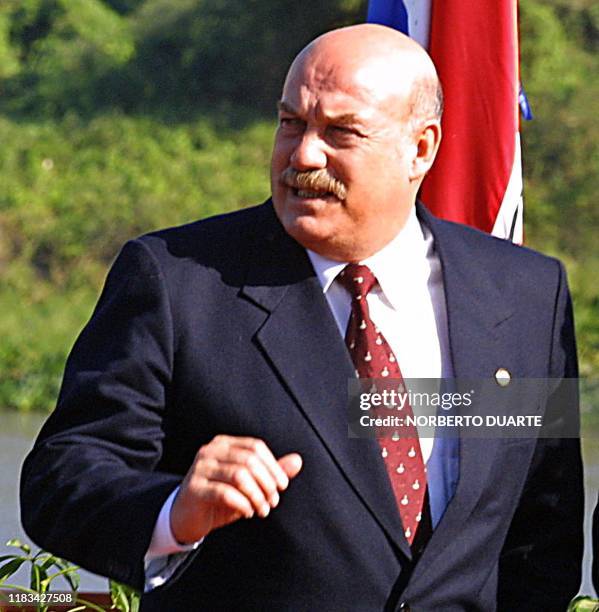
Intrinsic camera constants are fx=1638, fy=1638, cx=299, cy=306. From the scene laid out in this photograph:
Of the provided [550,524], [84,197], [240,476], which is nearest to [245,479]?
[240,476]

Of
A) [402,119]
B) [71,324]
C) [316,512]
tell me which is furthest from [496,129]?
[71,324]

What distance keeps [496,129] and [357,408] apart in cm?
148

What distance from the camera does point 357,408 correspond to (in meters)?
2.45

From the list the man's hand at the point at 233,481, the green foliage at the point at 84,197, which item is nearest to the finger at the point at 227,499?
the man's hand at the point at 233,481

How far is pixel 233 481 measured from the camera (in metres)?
1.99

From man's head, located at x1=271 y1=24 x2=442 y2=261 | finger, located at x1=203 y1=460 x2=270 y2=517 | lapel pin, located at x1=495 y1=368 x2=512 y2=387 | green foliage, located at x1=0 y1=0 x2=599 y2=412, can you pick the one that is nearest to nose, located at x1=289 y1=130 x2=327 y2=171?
man's head, located at x1=271 y1=24 x2=442 y2=261

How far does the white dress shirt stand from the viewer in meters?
2.52

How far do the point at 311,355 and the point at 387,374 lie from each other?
0.39ft

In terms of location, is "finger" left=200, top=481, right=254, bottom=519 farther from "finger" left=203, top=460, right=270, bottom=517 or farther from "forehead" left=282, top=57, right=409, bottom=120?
"forehead" left=282, top=57, right=409, bottom=120

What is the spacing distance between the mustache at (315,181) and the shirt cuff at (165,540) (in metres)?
0.50

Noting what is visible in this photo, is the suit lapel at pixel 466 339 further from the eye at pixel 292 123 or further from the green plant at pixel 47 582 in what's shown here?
the green plant at pixel 47 582

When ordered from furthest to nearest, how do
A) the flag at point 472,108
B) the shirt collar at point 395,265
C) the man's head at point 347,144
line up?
the flag at point 472,108
the shirt collar at point 395,265
the man's head at point 347,144

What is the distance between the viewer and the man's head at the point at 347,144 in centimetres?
243

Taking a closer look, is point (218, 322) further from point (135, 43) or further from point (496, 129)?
point (135, 43)
